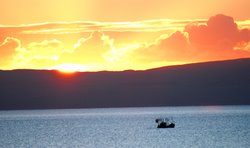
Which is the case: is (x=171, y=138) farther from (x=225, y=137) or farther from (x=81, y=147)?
(x=81, y=147)

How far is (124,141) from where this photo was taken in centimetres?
13962

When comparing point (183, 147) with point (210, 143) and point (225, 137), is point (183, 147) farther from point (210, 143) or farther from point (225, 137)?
point (225, 137)

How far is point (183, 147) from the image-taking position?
410ft

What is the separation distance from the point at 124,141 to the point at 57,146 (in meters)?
13.2

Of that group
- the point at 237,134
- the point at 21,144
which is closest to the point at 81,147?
the point at 21,144

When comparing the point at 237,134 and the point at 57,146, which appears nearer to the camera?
the point at 57,146

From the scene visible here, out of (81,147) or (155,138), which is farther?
(155,138)

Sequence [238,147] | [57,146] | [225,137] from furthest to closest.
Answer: [225,137]
[57,146]
[238,147]

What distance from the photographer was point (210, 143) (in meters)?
132

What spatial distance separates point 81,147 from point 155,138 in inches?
922

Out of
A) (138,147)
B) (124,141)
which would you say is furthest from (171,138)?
(138,147)

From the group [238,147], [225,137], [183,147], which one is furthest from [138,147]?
[225,137]

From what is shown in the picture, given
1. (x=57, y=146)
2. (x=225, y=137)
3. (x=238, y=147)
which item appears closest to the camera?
(x=238, y=147)

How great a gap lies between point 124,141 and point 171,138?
40.6ft
